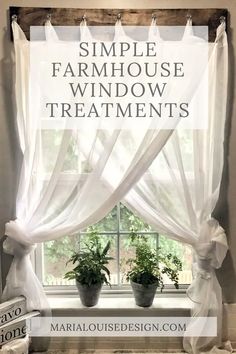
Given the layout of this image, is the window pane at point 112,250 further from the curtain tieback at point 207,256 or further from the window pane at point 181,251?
the curtain tieback at point 207,256

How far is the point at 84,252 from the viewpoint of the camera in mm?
2217

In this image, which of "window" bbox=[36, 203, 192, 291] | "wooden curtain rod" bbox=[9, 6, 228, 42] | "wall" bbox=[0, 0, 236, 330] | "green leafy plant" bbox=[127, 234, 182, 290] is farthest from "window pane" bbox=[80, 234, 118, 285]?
"wooden curtain rod" bbox=[9, 6, 228, 42]

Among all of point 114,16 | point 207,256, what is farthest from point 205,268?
point 114,16

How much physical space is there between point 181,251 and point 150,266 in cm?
22

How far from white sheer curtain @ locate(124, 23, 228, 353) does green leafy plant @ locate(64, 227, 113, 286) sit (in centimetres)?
29

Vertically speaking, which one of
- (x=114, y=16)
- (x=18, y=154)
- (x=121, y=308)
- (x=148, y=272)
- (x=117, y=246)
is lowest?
(x=121, y=308)

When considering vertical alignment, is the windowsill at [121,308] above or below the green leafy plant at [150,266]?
below

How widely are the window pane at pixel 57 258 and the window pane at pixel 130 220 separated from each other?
272 mm

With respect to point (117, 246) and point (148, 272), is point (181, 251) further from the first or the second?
point (117, 246)

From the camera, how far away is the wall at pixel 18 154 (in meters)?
2.07

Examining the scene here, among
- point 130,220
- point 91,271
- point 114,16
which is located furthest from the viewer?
point 130,220

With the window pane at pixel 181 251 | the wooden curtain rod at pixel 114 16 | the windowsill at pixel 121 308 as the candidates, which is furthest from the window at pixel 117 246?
the wooden curtain rod at pixel 114 16

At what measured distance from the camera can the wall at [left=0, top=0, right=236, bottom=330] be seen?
2074 millimetres

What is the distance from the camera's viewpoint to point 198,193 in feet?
6.79
